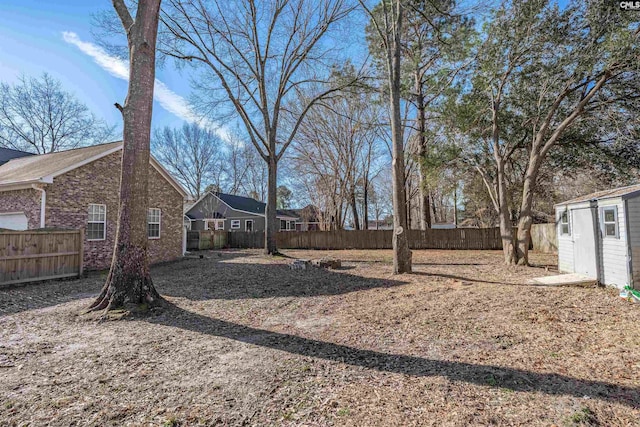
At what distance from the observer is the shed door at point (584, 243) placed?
23.9 feet

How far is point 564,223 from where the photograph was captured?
355 inches

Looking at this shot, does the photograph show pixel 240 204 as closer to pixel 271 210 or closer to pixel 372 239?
pixel 372 239

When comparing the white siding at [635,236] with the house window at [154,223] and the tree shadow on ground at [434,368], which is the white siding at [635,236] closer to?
the tree shadow on ground at [434,368]

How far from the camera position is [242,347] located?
3.74 meters

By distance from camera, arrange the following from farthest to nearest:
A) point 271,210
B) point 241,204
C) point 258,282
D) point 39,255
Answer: point 241,204 < point 271,210 < point 258,282 < point 39,255

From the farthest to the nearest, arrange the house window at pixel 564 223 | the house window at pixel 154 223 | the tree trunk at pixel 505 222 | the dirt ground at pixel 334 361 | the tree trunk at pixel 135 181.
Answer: the house window at pixel 154 223 < the tree trunk at pixel 505 222 < the house window at pixel 564 223 < the tree trunk at pixel 135 181 < the dirt ground at pixel 334 361

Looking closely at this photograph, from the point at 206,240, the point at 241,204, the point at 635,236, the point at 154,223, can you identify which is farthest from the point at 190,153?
the point at 635,236

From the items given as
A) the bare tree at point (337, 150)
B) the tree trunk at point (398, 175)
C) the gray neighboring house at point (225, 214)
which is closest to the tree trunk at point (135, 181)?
the tree trunk at point (398, 175)

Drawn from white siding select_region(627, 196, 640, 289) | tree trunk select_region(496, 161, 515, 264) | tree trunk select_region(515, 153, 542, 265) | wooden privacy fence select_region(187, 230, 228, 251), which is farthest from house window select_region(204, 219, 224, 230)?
white siding select_region(627, 196, 640, 289)

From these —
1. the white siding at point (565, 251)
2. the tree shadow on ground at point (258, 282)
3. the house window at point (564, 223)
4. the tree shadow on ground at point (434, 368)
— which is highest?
the house window at point (564, 223)

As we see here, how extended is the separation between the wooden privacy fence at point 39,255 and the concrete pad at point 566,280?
11.9 metres

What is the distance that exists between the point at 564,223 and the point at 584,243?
1.53 metres

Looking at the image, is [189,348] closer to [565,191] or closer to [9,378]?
[9,378]

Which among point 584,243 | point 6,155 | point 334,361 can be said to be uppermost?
point 6,155
